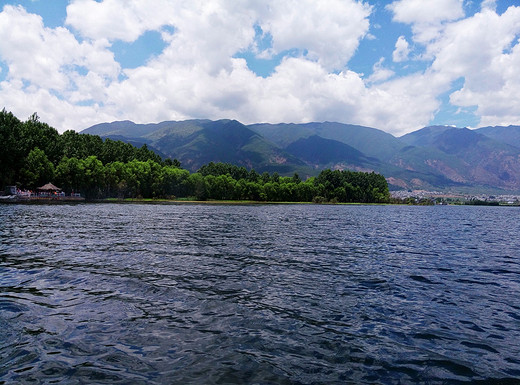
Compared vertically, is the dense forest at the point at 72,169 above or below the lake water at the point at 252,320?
above

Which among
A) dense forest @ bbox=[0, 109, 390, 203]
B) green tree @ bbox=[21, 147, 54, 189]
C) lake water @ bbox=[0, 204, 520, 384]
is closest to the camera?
lake water @ bbox=[0, 204, 520, 384]

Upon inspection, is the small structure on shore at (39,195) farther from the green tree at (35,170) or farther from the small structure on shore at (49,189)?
the green tree at (35,170)

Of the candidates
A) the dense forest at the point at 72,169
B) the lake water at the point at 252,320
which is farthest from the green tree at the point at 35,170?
the lake water at the point at 252,320

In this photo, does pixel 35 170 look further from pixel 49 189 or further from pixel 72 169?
pixel 72 169

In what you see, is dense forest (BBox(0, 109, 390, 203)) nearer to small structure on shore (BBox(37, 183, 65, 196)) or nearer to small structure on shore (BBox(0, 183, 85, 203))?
small structure on shore (BBox(37, 183, 65, 196))

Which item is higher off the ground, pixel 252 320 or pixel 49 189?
pixel 49 189

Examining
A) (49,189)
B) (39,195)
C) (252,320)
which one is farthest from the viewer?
(39,195)

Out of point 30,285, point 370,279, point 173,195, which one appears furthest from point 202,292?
point 173,195

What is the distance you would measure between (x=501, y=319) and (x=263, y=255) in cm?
1675

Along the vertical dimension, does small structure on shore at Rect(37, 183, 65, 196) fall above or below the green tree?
below

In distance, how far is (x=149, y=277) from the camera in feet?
60.8

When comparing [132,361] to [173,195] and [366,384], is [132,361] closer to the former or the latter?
[366,384]

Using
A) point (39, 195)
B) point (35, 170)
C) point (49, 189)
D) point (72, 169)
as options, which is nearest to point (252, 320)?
point (49, 189)

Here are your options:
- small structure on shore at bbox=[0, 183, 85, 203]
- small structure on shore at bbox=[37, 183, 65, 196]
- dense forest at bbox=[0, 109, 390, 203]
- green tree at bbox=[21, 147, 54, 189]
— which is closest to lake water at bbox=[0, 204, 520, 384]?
small structure on shore at bbox=[0, 183, 85, 203]
